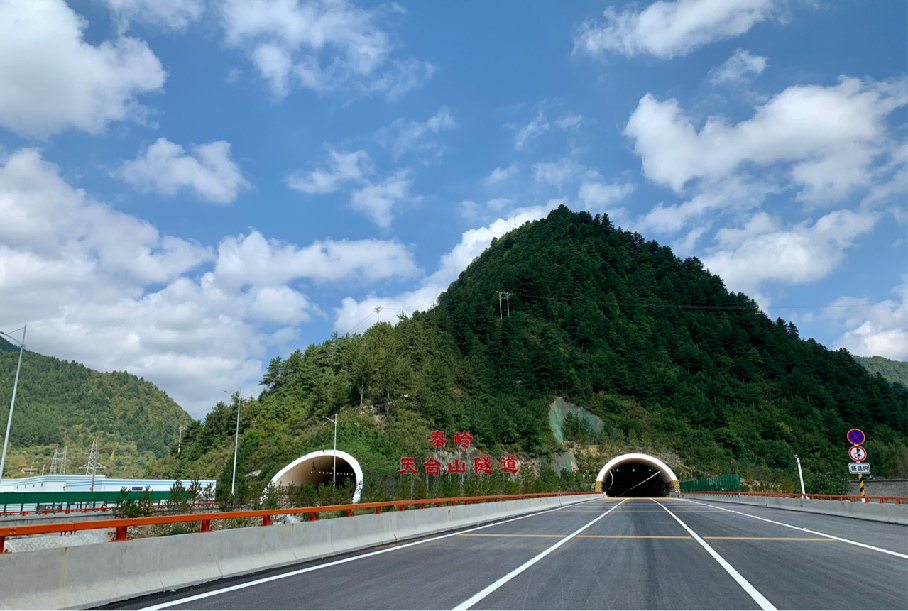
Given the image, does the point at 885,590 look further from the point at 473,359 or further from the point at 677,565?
the point at 473,359

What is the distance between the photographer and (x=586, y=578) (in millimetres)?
9383

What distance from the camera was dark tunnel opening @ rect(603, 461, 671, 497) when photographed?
10419cm

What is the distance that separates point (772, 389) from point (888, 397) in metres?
27.6

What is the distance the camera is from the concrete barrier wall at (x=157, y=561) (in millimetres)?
6637

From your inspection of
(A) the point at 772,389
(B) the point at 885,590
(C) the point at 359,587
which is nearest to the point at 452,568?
(C) the point at 359,587

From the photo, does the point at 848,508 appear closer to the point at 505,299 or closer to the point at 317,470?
the point at 317,470

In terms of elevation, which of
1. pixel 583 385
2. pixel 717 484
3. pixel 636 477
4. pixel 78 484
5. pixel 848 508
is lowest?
pixel 636 477

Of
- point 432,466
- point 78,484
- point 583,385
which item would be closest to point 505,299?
point 583,385

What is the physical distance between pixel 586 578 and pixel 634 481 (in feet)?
392

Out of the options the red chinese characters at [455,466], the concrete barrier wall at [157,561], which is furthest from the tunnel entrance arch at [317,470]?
the concrete barrier wall at [157,561]

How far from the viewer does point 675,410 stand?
126 meters

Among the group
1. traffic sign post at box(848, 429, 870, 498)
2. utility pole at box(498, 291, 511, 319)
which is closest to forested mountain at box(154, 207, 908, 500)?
utility pole at box(498, 291, 511, 319)

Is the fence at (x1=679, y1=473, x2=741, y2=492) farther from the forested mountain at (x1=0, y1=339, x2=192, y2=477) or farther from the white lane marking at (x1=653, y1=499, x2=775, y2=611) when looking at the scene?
the forested mountain at (x1=0, y1=339, x2=192, y2=477)

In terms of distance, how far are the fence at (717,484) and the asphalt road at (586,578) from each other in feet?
173
